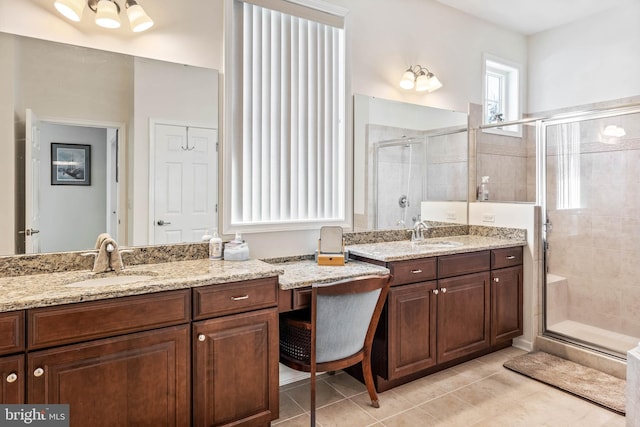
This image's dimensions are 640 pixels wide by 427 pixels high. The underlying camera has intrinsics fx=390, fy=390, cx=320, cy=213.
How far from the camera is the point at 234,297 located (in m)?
1.88

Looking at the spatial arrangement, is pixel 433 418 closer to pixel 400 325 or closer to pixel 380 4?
pixel 400 325

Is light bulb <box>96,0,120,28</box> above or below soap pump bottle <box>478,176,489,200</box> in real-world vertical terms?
above

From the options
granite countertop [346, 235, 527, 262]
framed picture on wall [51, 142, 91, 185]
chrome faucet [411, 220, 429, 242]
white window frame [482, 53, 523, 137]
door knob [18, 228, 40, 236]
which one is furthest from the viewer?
white window frame [482, 53, 523, 137]

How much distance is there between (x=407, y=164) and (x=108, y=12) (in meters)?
2.22

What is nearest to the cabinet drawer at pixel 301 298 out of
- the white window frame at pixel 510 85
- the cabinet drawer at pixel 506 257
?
the cabinet drawer at pixel 506 257

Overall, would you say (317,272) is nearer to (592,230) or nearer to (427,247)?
(427,247)

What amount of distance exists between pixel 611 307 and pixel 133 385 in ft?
11.7

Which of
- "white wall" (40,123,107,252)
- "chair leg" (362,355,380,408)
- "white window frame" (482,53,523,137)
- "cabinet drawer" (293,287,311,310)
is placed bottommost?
"chair leg" (362,355,380,408)

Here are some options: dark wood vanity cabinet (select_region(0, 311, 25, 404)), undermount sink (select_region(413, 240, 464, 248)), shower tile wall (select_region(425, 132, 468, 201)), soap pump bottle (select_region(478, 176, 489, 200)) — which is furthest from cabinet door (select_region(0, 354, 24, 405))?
soap pump bottle (select_region(478, 176, 489, 200))

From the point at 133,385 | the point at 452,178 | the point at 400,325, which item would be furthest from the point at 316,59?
the point at 133,385

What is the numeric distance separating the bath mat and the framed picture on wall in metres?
3.03

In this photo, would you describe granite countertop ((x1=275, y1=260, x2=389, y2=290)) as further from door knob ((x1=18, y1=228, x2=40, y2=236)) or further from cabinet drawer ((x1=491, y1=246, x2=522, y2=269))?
door knob ((x1=18, y1=228, x2=40, y2=236))

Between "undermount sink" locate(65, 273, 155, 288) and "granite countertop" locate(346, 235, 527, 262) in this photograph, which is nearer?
"undermount sink" locate(65, 273, 155, 288)

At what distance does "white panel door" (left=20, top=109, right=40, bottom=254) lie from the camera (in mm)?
1881
